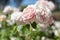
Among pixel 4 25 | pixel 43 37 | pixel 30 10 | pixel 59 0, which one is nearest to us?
pixel 30 10

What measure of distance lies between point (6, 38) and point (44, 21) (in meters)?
0.35

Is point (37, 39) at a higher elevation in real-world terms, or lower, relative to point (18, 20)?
lower

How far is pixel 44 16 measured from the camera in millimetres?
944

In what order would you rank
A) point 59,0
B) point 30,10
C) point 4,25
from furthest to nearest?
point 59,0, point 4,25, point 30,10

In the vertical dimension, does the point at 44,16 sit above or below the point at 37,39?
above

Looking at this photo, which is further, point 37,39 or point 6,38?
point 6,38

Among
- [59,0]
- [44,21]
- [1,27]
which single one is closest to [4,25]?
[1,27]

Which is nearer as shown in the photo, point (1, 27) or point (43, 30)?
point (43, 30)

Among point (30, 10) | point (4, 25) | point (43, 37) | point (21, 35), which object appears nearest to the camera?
point (30, 10)

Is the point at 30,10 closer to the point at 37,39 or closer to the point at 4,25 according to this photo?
the point at 37,39

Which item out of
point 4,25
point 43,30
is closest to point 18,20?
point 43,30

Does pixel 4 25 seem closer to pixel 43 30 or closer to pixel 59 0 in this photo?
pixel 43 30

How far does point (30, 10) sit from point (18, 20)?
12 centimetres

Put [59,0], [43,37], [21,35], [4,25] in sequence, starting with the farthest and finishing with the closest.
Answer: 1. [59,0]
2. [4,25]
3. [43,37]
4. [21,35]
